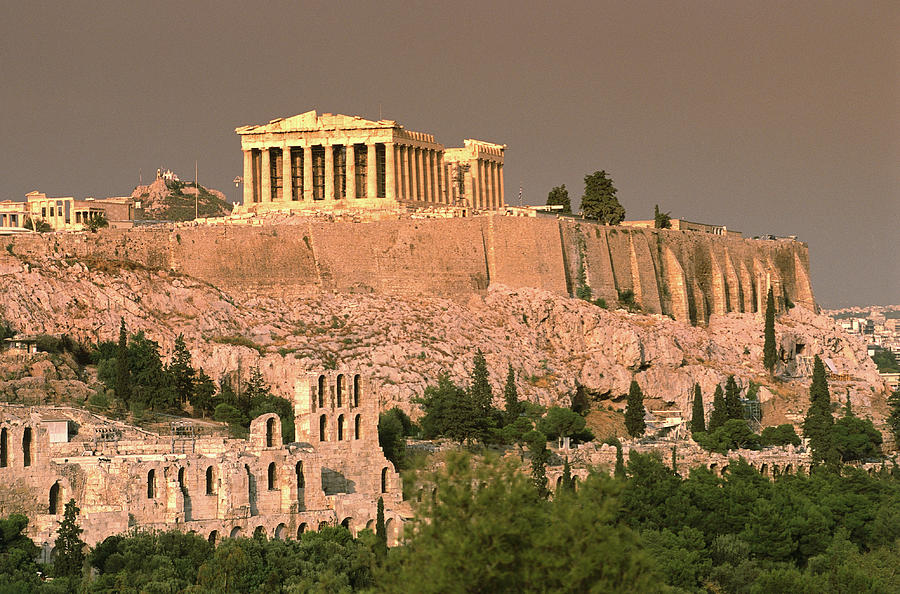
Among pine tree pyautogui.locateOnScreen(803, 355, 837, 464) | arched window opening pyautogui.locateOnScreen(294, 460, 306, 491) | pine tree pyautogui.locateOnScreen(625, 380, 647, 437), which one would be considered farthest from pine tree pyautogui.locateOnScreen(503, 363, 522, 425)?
arched window opening pyautogui.locateOnScreen(294, 460, 306, 491)

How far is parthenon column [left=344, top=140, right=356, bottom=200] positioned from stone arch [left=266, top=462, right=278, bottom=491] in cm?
3949

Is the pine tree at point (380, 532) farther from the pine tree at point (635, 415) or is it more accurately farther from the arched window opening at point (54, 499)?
the pine tree at point (635, 415)

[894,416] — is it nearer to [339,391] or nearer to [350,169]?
[350,169]

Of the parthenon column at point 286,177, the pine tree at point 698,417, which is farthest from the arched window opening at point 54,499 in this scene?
the parthenon column at point 286,177

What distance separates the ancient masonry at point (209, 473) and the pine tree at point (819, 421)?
21766 millimetres

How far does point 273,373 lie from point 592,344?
1731cm

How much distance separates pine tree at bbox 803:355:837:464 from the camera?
241 ft

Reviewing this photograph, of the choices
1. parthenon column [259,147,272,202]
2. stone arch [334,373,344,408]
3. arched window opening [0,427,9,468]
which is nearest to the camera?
arched window opening [0,427,9,468]

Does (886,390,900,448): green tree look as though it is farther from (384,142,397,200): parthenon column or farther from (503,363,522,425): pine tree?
(384,142,397,200): parthenon column

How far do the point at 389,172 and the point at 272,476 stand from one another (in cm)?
4049

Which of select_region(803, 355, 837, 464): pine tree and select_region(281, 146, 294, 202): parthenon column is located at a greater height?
select_region(281, 146, 294, 202): parthenon column

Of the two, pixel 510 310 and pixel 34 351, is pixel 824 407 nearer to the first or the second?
pixel 510 310

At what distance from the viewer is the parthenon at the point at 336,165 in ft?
305

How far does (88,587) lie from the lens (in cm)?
4559
